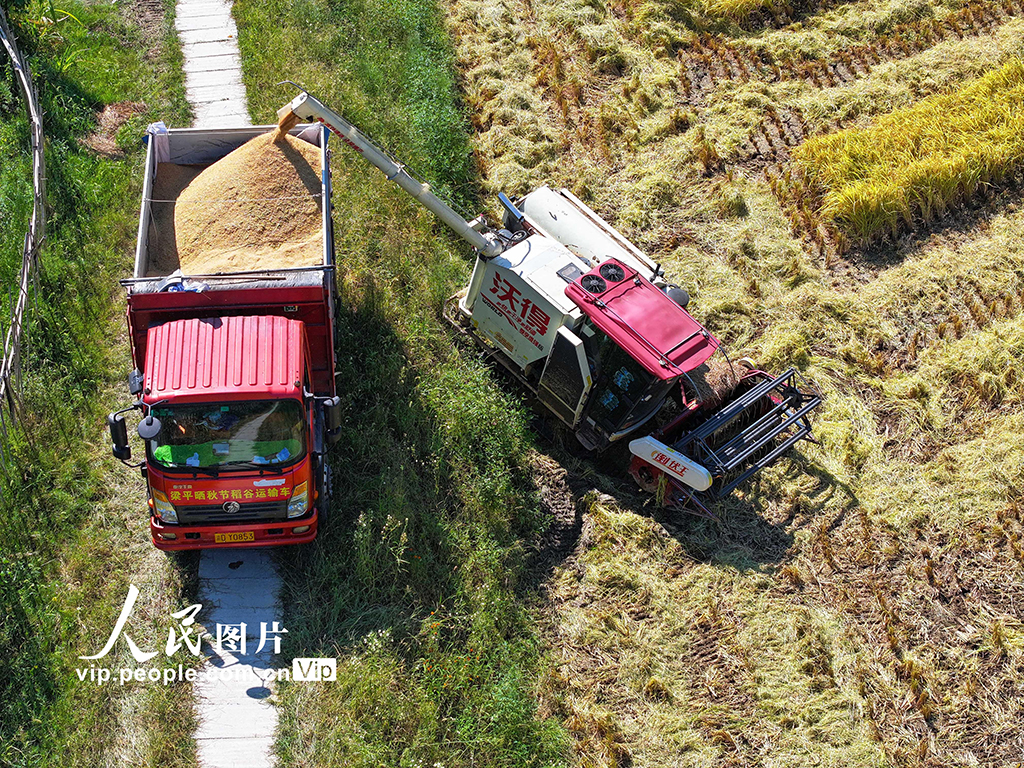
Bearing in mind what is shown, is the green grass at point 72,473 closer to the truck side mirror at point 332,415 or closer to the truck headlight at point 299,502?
the truck headlight at point 299,502

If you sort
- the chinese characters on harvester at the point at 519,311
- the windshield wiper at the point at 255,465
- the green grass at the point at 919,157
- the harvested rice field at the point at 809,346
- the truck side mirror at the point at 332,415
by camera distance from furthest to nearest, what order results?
the green grass at the point at 919,157
the chinese characters on harvester at the point at 519,311
the truck side mirror at the point at 332,415
the harvested rice field at the point at 809,346
the windshield wiper at the point at 255,465

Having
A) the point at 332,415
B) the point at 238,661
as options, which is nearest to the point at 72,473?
the point at 238,661

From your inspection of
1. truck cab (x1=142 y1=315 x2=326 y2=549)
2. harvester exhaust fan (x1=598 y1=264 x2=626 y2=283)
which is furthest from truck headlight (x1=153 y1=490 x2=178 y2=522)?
harvester exhaust fan (x1=598 y1=264 x2=626 y2=283)

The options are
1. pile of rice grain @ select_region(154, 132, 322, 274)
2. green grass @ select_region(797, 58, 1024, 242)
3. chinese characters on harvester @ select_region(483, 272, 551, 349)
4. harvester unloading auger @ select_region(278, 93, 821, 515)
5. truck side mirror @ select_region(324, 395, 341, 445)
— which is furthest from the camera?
green grass @ select_region(797, 58, 1024, 242)

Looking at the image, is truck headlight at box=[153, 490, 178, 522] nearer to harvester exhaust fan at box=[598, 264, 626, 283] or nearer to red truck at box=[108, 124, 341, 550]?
red truck at box=[108, 124, 341, 550]

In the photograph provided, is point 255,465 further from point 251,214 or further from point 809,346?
point 809,346

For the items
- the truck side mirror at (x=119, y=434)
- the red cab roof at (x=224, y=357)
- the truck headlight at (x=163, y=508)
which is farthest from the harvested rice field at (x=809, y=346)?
the truck side mirror at (x=119, y=434)
